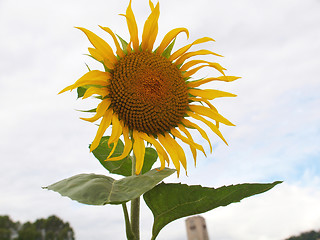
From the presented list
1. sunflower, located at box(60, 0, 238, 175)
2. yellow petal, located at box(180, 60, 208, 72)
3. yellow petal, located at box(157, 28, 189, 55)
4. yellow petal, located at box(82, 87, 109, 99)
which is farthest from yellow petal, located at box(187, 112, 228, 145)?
yellow petal, located at box(82, 87, 109, 99)

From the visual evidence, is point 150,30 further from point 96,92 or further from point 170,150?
point 170,150

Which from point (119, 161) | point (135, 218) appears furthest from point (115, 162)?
point (135, 218)

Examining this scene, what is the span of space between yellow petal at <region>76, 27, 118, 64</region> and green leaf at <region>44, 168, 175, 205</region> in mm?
708

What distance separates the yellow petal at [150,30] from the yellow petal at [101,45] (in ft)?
0.83

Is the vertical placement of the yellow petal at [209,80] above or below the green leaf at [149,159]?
above

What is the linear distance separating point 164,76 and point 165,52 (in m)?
0.19

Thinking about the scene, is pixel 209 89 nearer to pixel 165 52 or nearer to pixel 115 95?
pixel 165 52

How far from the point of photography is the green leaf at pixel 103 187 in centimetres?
142

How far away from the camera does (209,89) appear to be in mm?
2270

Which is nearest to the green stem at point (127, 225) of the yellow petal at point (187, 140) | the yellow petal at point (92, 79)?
the yellow petal at point (187, 140)

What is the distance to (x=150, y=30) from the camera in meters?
2.14

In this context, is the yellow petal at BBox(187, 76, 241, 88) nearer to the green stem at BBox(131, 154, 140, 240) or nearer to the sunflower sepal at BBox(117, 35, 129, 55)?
the sunflower sepal at BBox(117, 35, 129, 55)

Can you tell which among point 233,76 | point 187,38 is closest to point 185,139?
point 233,76

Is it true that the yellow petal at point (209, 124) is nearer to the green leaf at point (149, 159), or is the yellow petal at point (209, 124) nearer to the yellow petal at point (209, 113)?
the yellow petal at point (209, 113)
